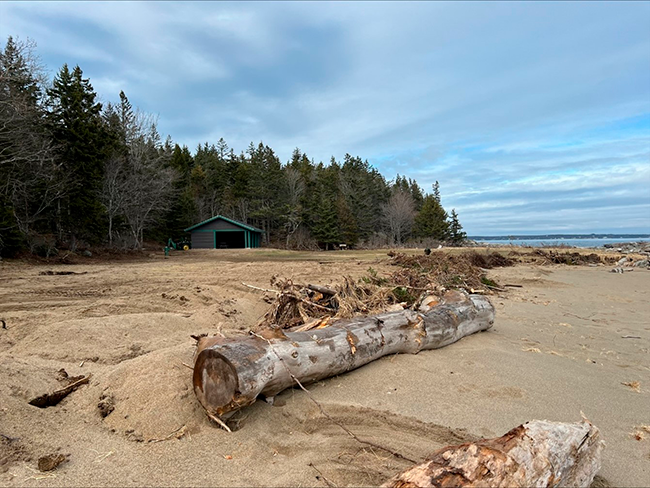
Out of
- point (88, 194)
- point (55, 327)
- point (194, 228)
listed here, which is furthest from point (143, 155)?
point (55, 327)

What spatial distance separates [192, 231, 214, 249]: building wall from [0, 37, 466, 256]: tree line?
2.60 metres

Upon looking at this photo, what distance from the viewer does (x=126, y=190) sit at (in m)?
29.3

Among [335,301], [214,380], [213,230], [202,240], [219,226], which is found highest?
[219,226]

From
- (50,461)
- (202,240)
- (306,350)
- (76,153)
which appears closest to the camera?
(50,461)

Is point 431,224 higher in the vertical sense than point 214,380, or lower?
higher

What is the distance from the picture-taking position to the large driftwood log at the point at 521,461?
195 cm

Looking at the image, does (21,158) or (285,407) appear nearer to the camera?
(285,407)

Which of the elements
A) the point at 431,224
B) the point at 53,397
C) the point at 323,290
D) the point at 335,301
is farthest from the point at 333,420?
the point at 431,224

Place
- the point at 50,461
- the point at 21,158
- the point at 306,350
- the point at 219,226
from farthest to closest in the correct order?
the point at 219,226
the point at 21,158
the point at 306,350
the point at 50,461

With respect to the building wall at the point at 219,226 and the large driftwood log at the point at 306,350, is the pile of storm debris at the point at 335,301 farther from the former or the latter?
the building wall at the point at 219,226

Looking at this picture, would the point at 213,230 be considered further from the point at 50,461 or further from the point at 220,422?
the point at 50,461

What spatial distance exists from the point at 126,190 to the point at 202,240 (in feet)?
34.0

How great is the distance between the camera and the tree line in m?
18.5

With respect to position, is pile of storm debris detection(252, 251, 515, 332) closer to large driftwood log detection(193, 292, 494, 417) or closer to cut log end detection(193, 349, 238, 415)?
large driftwood log detection(193, 292, 494, 417)
